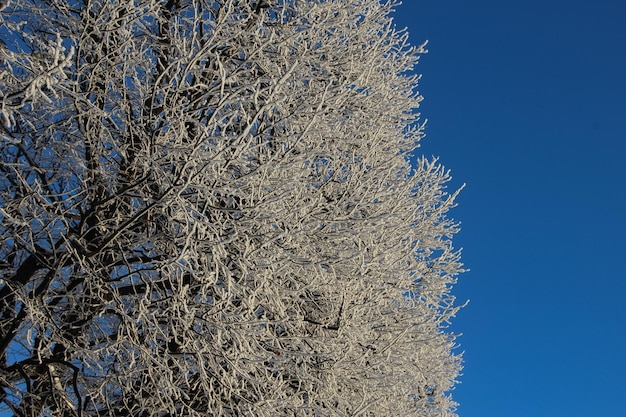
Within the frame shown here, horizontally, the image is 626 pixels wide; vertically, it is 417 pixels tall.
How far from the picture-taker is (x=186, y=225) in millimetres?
4316

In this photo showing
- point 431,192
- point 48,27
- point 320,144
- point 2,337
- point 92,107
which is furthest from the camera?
point 431,192

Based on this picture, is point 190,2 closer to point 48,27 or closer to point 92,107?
point 48,27

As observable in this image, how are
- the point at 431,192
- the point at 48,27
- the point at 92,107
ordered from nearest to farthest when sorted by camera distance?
the point at 92,107 → the point at 48,27 → the point at 431,192

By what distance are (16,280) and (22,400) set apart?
98 centimetres

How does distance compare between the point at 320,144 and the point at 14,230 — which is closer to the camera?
the point at 14,230

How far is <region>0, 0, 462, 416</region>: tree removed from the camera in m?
4.19

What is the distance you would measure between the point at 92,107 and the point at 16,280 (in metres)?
1.70

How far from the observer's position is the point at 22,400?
4.41 m

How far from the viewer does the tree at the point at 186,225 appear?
4191 millimetres

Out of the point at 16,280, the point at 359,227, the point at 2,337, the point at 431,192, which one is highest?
the point at 431,192

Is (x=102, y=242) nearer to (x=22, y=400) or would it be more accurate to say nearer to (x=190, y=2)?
(x=22, y=400)

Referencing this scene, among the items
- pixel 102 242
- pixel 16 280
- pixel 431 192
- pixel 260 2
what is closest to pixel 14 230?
pixel 16 280

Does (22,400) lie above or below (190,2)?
below

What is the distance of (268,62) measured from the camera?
219 inches
